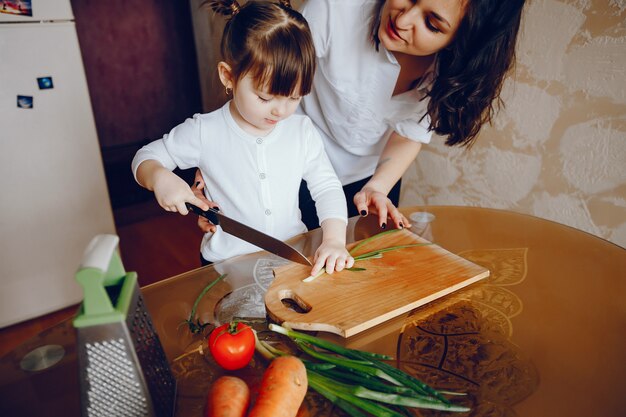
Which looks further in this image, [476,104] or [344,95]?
[344,95]

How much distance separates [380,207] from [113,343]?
0.86m

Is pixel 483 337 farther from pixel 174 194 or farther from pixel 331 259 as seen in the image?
pixel 174 194

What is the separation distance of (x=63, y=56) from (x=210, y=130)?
1277 millimetres

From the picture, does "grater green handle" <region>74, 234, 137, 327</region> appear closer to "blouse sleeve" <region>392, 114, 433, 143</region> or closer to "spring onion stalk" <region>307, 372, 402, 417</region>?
"spring onion stalk" <region>307, 372, 402, 417</region>

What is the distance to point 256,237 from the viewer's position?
0.98 metres

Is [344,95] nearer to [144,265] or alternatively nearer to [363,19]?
[363,19]

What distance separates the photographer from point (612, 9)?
4.67ft

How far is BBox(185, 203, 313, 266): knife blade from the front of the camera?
969 mm

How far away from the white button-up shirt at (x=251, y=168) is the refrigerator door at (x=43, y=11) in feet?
3.99

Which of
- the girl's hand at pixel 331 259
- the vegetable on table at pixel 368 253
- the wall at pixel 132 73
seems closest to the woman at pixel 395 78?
the vegetable on table at pixel 368 253

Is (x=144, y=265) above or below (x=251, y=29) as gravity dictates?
below

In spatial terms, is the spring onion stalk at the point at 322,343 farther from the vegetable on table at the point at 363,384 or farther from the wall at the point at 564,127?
the wall at the point at 564,127

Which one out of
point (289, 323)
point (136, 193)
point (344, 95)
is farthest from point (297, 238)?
point (136, 193)

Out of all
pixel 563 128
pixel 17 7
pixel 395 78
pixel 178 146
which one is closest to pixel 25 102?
pixel 17 7
